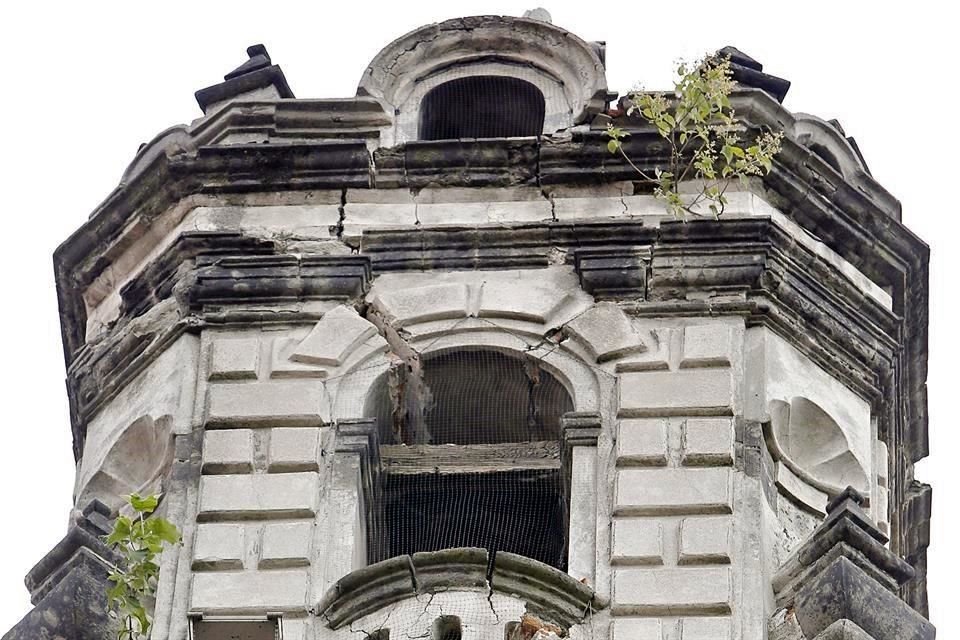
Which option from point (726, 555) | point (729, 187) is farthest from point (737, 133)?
point (726, 555)

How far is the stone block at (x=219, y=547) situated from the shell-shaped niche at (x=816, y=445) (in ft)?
10.2

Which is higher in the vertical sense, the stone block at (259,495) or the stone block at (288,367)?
the stone block at (288,367)

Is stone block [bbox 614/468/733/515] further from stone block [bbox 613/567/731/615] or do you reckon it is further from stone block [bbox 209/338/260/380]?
stone block [bbox 209/338/260/380]

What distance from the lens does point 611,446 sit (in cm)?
2022

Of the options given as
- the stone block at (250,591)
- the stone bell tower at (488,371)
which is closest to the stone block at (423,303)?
the stone bell tower at (488,371)

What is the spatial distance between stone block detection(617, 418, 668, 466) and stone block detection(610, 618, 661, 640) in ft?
4.18

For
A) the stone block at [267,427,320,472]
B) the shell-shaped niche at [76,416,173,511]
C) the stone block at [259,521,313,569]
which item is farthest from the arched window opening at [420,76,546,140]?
the stone block at [259,521,313,569]

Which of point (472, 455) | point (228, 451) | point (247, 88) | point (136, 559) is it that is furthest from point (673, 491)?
point (247, 88)

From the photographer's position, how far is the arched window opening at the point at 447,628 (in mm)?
18797

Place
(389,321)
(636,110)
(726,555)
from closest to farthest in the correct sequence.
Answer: (726,555) → (389,321) → (636,110)

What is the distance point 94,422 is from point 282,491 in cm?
223

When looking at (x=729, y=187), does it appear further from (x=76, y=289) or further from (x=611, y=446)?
(x=76, y=289)

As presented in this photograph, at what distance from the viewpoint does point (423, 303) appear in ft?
70.4

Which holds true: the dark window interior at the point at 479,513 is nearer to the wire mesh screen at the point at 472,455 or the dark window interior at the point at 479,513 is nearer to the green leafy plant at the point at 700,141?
the wire mesh screen at the point at 472,455
